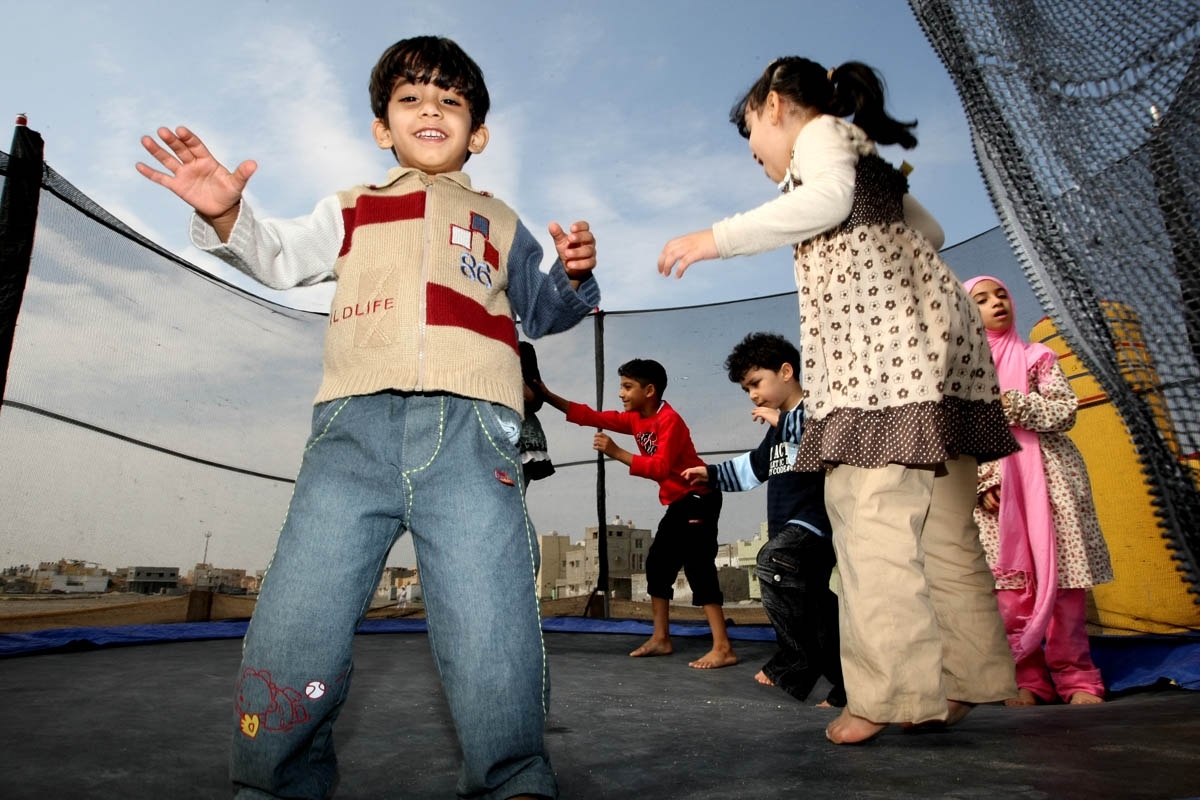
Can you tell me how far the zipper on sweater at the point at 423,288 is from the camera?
3.90 ft

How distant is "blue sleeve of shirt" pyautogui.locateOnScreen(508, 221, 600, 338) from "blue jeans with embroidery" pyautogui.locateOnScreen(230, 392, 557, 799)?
0.27m

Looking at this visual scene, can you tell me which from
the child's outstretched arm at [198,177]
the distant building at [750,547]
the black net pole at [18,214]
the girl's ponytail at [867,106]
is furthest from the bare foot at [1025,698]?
the black net pole at [18,214]

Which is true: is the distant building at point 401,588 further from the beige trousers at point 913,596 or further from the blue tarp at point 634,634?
the beige trousers at point 913,596

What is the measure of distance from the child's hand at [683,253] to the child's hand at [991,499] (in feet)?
5.27

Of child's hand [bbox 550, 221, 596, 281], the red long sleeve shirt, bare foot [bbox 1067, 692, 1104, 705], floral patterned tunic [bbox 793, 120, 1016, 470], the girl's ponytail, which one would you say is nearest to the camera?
child's hand [bbox 550, 221, 596, 281]

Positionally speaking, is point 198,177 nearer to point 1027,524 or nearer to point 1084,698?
point 1027,524

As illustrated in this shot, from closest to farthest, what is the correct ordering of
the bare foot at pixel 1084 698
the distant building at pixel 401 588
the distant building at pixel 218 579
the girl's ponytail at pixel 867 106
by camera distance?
the girl's ponytail at pixel 867 106
the bare foot at pixel 1084 698
the distant building at pixel 218 579
the distant building at pixel 401 588

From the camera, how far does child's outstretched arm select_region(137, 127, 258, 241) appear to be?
1.21m

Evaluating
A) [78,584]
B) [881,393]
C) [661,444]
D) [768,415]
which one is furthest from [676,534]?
[78,584]

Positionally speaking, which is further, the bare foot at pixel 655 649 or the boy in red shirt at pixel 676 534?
the bare foot at pixel 655 649

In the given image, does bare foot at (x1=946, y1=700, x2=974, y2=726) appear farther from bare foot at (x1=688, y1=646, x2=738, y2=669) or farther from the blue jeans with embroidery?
bare foot at (x1=688, y1=646, x2=738, y2=669)

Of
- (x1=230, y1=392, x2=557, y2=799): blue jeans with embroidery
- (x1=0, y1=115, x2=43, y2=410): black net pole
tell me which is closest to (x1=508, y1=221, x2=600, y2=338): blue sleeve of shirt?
(x1=230, y1=392, x2=557, y2=799): blue jeans with embroidery

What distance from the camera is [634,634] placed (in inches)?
172

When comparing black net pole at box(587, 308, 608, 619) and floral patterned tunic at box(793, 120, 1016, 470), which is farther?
black net pole at box(587, 308, 608, 619)
